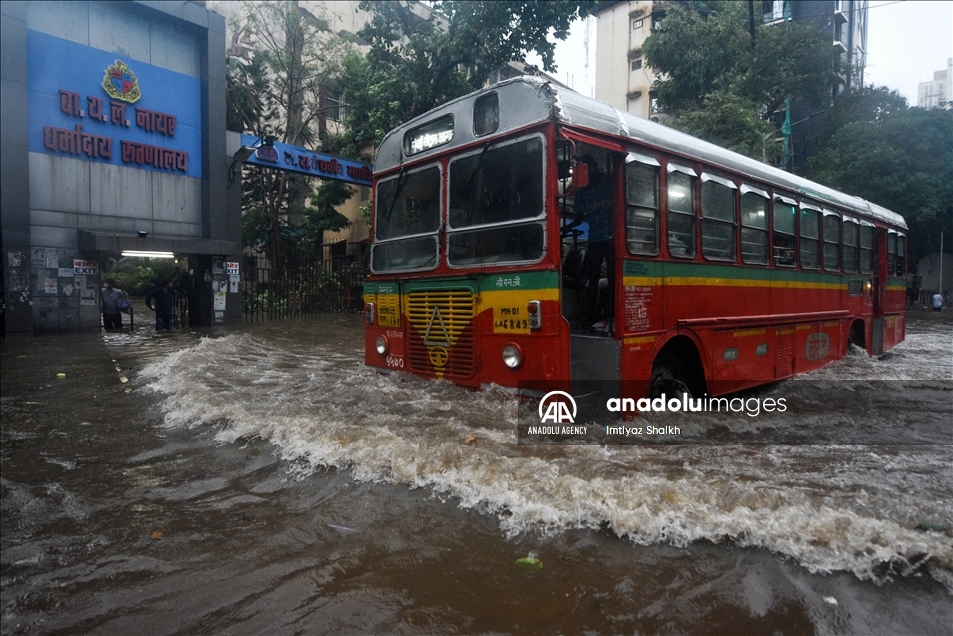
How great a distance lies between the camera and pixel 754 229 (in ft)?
22.3

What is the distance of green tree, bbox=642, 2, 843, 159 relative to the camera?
21.9m

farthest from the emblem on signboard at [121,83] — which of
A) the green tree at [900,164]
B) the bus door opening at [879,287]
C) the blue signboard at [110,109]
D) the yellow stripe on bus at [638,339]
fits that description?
the green tree at [900,164]

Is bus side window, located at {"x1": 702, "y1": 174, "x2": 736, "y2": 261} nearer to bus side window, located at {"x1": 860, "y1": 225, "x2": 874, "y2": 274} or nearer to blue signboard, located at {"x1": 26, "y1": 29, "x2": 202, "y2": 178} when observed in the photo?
bus side window, located at {"x1": 860, "y1": 225, "x2": 874, "y2": 274}

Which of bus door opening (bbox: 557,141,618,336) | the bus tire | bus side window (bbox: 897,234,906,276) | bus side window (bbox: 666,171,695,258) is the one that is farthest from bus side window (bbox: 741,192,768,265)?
bus side window (bbox: 897,234,906,276)

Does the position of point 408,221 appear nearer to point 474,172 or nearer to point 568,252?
point 474,172

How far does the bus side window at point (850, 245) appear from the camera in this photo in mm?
9164

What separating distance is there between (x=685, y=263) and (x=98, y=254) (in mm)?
13843

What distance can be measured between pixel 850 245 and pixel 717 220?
4642mm

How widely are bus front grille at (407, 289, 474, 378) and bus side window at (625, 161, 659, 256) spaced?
4.92ft

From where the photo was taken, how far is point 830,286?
28.4 ft

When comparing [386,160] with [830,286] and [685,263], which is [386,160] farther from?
[830,286]

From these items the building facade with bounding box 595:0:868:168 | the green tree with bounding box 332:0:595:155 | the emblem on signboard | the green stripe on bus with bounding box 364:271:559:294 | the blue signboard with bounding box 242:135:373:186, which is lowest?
the green stripe on bus with bounding box 364:271:559:294

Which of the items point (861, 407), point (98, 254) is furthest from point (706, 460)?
point (98, 254)

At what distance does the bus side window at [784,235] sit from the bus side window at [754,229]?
0.30 metres
